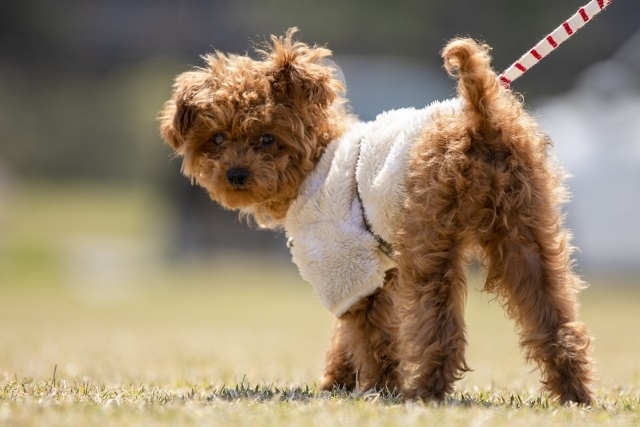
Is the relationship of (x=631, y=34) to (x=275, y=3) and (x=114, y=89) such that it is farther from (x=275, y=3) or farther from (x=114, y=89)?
(x=114, y=89)

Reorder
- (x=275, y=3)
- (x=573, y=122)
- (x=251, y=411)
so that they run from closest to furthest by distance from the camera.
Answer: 1. (x=251, y=411)
2. (x=573, y=122)
3. (x=275, y=3)

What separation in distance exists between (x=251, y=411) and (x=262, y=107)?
170cm

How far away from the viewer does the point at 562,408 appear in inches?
158

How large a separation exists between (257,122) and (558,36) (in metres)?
1.47

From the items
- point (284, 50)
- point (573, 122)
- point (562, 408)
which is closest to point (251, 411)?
point (562, 408)

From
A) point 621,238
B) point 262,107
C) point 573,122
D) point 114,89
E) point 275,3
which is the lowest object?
point 262,107

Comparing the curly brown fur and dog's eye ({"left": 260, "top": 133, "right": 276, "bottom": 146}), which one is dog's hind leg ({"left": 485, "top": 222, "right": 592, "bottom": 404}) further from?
dog's eye ({"left": 260, "top": 133, "right": 276, "bottom": 146})

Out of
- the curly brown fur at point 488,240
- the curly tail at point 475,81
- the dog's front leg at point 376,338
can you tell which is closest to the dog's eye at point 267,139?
the dog's front leg at point 376,338

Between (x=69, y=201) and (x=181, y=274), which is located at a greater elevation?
(x=69, y=201)

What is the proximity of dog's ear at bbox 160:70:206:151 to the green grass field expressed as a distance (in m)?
1.24

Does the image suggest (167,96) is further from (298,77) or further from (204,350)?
(298,77)

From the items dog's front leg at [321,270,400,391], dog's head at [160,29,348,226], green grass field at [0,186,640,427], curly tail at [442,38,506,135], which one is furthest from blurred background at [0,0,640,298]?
curly tail at [442,38,506,135]

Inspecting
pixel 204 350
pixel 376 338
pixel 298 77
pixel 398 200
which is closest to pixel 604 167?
pixel 204 350

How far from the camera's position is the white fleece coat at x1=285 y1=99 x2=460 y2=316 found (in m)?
4.62
